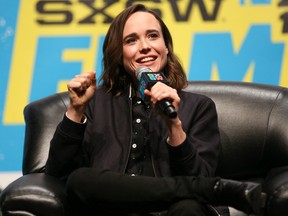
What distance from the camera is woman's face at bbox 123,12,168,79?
6.67 feet

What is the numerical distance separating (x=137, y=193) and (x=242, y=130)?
71 cm

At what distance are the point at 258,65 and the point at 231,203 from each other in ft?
4.32

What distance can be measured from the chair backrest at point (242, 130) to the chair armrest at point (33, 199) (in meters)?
0.35

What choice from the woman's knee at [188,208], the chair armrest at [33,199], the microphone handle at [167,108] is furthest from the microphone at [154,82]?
the chair armrest at [33,199]

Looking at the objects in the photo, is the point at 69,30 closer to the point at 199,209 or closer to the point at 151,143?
the point at 151,143

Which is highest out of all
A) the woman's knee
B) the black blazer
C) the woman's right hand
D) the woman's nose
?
the woman's nose

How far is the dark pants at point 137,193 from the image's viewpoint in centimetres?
155

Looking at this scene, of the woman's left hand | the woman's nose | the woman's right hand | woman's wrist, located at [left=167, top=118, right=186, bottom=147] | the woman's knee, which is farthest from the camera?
the woman's nose

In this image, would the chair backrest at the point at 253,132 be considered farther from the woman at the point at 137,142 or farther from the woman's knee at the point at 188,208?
the woman's knee at the point at 188,208

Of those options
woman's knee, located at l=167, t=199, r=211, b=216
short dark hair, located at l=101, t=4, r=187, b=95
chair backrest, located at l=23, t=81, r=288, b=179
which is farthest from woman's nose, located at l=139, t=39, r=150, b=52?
woman's knee, located at l=167, t=199, r=211, b=216

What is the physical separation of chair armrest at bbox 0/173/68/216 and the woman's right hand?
0.27 metres

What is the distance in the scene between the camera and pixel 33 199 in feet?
5.48

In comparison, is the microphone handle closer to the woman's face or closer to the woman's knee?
the woman's knee

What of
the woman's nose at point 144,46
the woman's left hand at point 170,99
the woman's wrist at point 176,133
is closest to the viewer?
the woman's left hand at point 170,99
